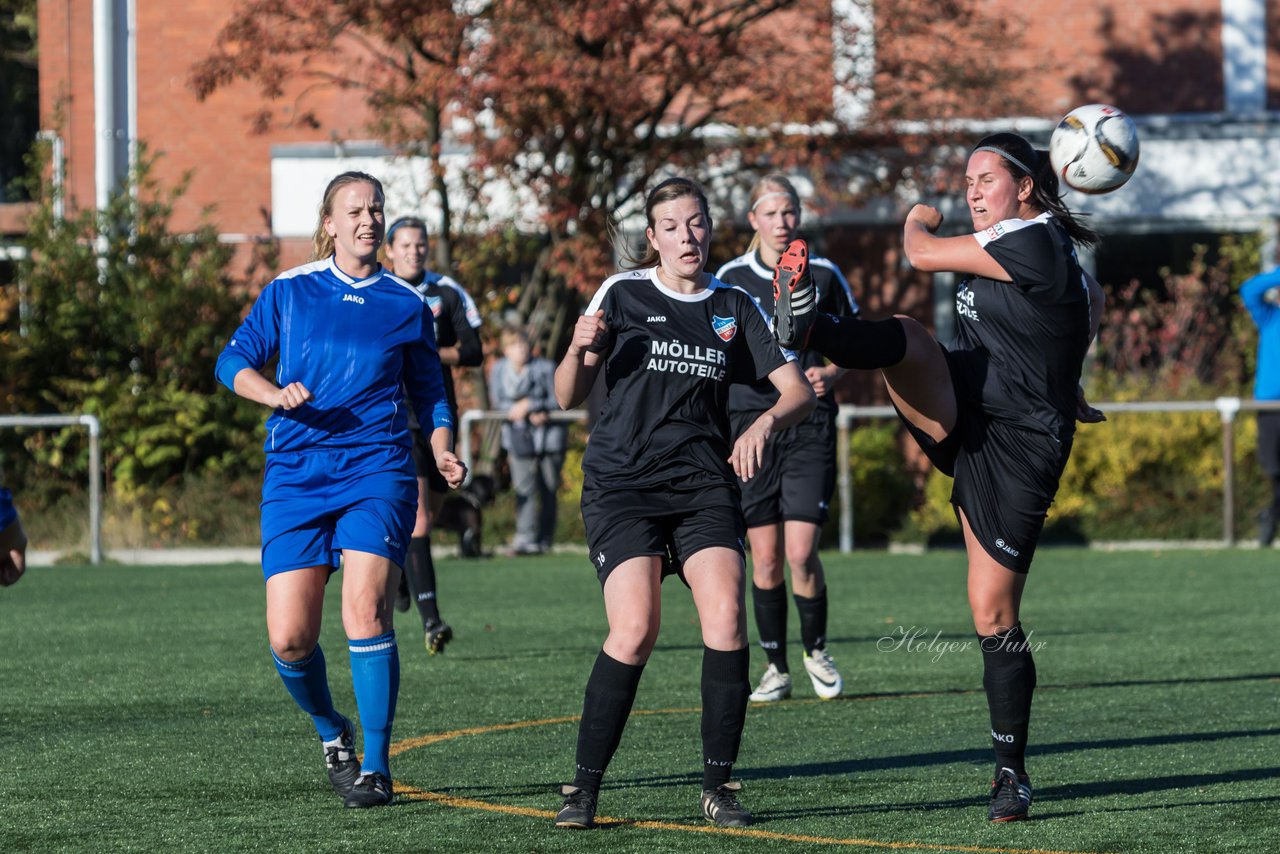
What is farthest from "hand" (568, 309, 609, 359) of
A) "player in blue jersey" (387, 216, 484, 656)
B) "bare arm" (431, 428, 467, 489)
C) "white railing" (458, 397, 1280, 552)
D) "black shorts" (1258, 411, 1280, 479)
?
"black shorts" (1258, 411, 1280, 479)

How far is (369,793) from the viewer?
5812mm

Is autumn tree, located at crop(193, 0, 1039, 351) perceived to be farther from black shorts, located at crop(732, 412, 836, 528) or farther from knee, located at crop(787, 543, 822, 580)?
knee, located at crop(787, 543, 822, 580)

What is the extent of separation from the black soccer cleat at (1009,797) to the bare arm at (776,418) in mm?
1233

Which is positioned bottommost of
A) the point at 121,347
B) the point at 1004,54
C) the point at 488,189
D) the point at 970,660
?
the point at 970,660

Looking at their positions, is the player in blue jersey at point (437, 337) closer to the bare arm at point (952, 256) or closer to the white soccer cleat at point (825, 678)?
the white soccer cleat at point (825, 678)

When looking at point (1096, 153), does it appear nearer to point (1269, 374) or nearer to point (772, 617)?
point (772, 617)

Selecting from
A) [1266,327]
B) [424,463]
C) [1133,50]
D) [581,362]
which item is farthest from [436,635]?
[1133,50]

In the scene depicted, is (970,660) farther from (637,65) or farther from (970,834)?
(637,65)

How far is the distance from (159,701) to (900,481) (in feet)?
36.1

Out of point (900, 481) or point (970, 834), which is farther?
point (900, 481)

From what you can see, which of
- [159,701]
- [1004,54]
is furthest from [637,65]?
[159,701]

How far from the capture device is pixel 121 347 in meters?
19.0

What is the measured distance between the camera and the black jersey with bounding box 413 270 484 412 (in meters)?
9.18

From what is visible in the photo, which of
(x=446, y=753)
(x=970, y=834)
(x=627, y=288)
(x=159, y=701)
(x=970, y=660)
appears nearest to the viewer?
(x=970, y=834)
